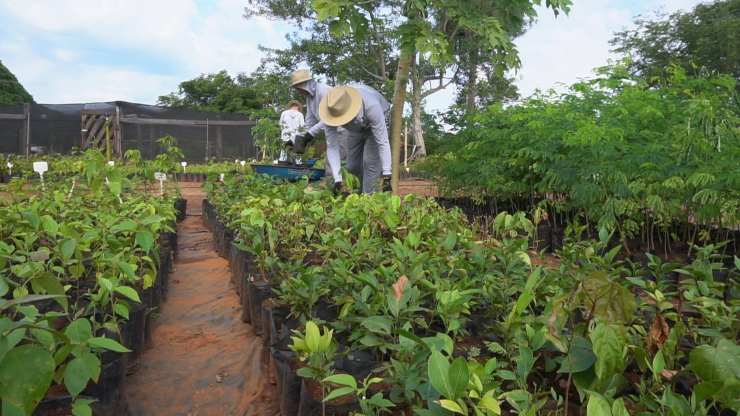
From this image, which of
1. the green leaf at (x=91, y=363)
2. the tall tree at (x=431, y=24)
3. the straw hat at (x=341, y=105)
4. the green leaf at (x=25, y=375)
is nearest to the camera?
the green leaf at (x=25, y=375)

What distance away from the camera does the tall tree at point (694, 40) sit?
17.4m

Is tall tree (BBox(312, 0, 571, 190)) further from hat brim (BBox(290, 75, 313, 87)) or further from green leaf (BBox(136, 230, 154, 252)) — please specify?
green leaf (BBox(136, 230, 154, 252))

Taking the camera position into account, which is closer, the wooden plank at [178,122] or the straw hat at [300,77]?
the straw hat at [300,77]

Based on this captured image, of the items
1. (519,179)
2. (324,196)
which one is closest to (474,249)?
(324,196)

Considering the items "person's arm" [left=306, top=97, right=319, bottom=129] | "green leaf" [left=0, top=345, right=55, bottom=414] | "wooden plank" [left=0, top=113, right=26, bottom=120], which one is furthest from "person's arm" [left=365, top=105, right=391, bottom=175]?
"wooden plank" [left=0, top=113, right=26, bottom=120]

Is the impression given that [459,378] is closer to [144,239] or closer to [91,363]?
[91,363]

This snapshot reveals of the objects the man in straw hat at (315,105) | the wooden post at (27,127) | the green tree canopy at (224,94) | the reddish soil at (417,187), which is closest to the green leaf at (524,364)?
the man in straw hat at (315,105)

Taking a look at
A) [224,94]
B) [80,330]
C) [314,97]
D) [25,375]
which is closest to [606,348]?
[25,375]

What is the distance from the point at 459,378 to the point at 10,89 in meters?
34.3

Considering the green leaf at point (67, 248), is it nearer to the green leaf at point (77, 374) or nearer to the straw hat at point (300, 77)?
the green leaf at point (77, 374)

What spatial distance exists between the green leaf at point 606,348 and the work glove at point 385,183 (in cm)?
448

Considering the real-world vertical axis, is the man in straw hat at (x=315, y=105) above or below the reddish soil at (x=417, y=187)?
above

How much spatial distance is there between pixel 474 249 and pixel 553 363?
106 cm

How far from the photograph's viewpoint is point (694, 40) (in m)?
18.7
